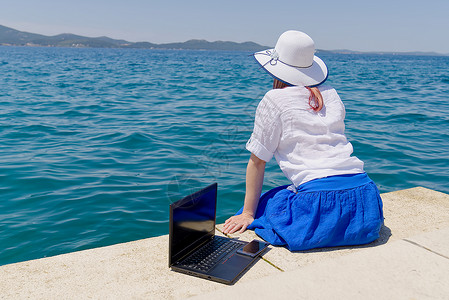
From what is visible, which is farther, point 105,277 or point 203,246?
point 203,246

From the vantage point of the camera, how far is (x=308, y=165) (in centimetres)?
260

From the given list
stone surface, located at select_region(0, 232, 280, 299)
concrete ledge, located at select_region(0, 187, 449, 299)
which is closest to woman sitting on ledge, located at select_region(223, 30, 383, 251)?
concrete ledge, located at select_region(0, 187, 449, 299)

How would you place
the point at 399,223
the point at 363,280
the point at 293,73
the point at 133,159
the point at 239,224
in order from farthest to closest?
the point at 133,159 < the point at 399,223 < the point at 239,224 < the point at 293,73 < the point at 363,280

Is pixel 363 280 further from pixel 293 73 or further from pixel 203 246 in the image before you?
pixel 293 73

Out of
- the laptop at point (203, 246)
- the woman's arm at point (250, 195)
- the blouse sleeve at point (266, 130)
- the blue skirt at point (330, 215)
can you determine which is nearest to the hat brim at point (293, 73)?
the blouse sleeve at point (266, 130)

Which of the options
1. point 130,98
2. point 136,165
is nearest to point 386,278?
point 136,165

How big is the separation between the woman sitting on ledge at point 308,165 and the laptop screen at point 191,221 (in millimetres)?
346

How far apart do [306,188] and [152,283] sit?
3.48 ft

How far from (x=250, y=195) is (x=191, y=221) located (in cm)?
53

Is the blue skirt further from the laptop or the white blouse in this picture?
Result: the laptop

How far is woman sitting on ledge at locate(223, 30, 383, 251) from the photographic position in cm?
253

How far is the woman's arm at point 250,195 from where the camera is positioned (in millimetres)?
2760

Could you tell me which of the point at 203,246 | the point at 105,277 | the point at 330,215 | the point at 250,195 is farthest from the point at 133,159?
the point at 330,215

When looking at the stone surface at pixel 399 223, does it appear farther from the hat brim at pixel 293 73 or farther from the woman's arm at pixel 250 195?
the hat brim at pixel 293 73
